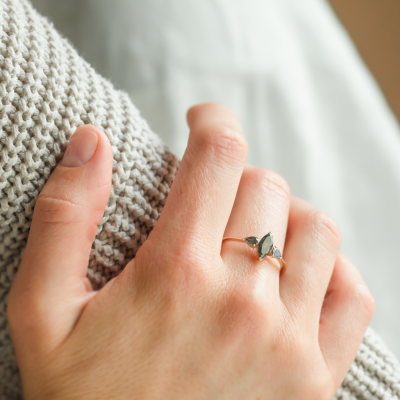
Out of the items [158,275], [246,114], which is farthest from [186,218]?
[246,114]

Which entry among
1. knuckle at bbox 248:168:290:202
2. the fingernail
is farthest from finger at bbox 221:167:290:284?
the fingernail

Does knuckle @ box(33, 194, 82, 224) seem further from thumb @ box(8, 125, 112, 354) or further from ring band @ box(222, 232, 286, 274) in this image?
ring band @ box(222, 232, 286, 274)

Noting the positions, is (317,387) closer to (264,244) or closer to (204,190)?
(264,244)

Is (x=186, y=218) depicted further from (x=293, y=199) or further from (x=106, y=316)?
(x=293, y=199)

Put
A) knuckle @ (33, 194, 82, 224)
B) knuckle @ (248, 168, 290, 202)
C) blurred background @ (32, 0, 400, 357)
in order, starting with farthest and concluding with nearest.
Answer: blurred background @ (32, 0, 400, 357)
knuckle @ (248, 168, 290, 202)
knuckle @ (33, 194, 82, 224)

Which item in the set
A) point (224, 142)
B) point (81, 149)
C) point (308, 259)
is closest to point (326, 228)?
point (308, 259)

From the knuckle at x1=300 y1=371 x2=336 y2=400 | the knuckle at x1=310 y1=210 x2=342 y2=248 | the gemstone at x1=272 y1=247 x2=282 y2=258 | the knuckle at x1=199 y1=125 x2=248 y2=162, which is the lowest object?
the knuckle at x1=300 y1=371 x2=336 y2=400

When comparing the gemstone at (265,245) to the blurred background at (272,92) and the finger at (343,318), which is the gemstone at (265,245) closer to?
the finger at (343,318)
